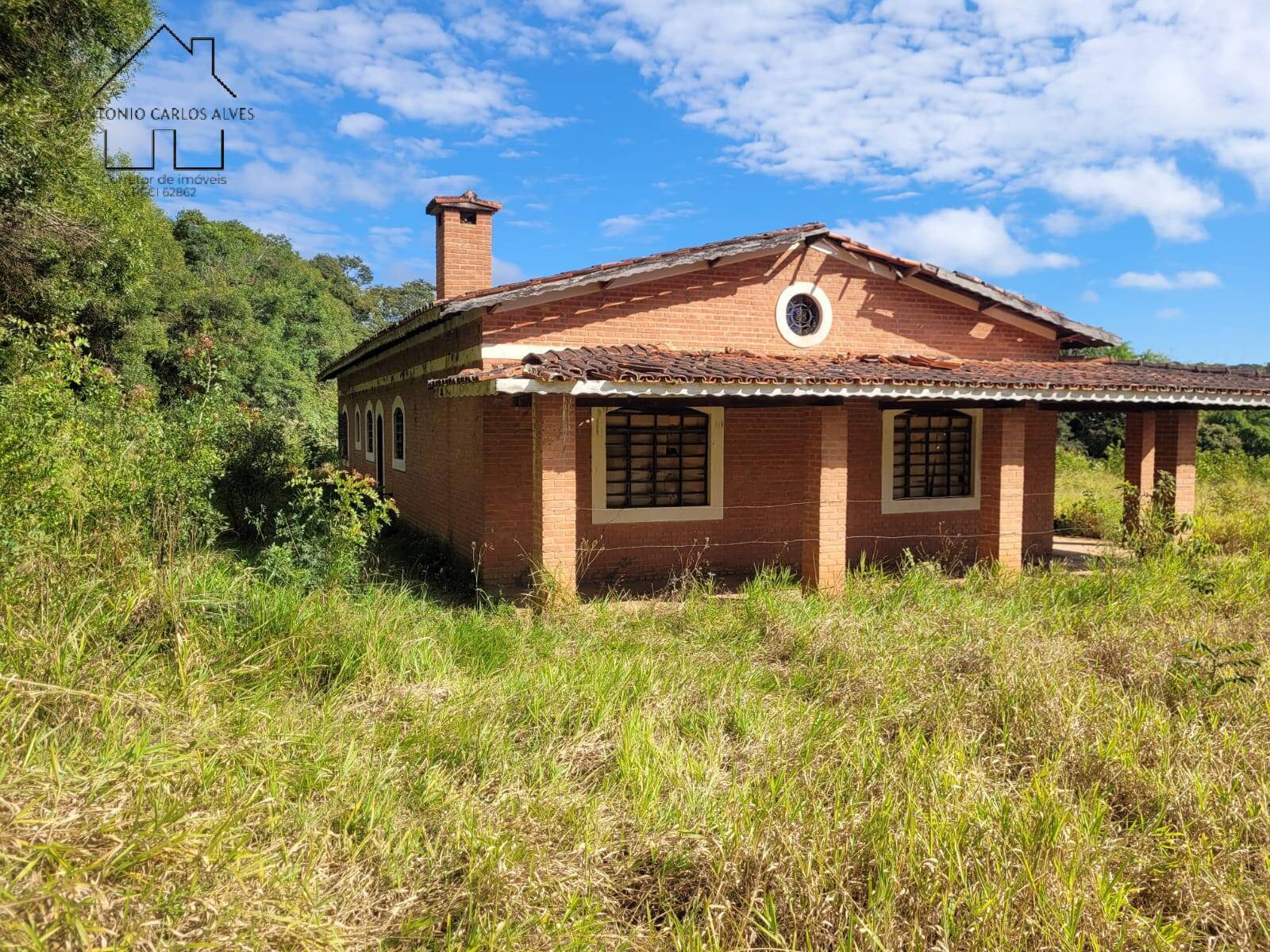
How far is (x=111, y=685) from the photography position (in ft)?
14.4

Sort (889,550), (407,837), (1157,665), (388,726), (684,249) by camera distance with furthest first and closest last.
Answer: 1. (889,550)
2. (684,249)
3. (1157,665)
4. (388,726)
5. (407,837)

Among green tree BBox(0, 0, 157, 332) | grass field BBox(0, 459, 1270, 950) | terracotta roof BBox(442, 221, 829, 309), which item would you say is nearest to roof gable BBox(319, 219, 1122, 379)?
Answer: terracotta roof BBox(442, 221, 829, 309)

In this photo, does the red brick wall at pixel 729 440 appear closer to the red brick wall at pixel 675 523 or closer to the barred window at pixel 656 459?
the red brick wall at pixel 675 523

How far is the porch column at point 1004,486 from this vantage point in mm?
10398

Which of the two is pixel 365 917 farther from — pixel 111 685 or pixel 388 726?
pixel 111 685

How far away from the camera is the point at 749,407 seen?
35.8 ft

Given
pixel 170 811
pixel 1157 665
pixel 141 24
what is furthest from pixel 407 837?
pixel 141 24

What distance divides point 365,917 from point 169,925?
0.75 m

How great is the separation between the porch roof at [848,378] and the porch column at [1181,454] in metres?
0.67

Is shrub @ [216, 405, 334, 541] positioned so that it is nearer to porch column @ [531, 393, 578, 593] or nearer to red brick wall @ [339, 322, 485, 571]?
red brick wall @ [339, 322, 485, 571]

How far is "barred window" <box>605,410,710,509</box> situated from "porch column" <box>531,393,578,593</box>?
2.03 metres

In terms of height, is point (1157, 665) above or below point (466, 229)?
below

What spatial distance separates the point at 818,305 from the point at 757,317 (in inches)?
38.2

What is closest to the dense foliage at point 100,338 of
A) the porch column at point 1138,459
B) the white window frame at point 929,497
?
the white window frame at point 929,497
